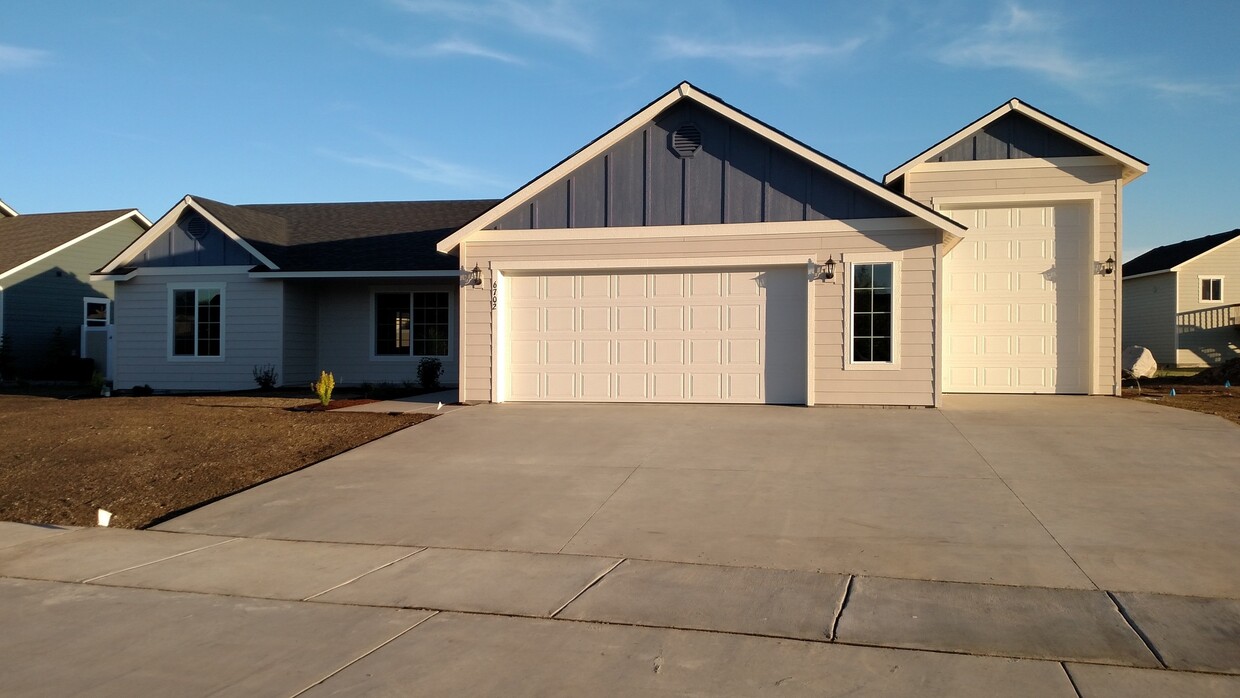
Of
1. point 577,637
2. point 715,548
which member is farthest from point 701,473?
point 577,637

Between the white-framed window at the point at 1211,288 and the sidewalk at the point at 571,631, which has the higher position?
the white-framed window at the point at 1211,288

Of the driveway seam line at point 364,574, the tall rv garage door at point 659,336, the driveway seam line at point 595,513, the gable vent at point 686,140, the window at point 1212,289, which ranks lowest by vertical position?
the driveway seam line at point 364,574

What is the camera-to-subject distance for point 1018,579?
5.86 m

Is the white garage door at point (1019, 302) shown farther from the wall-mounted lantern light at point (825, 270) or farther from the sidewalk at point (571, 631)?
the sidewalk at point (571, 631)

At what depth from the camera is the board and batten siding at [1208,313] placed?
30531 mm

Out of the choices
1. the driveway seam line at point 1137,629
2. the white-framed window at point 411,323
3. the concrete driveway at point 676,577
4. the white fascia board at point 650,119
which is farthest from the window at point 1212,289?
the driveway seam line at point 1137,629

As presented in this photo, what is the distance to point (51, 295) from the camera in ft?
82.2

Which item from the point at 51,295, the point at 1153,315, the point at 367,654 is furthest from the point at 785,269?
the point at 1153,315

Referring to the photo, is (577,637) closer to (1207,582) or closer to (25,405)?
(1207,582)

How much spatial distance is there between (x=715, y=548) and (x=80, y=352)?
24728mm

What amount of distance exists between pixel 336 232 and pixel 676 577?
1706 centimetres

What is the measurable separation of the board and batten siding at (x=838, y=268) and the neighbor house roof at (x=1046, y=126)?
283 centimetres

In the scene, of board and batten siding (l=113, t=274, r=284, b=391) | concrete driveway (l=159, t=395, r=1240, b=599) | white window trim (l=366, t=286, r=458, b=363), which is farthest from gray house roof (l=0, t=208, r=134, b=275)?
concrete driveway (l=159, t=395, r=1240, b=599)

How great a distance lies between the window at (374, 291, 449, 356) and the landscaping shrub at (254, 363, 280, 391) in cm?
219
